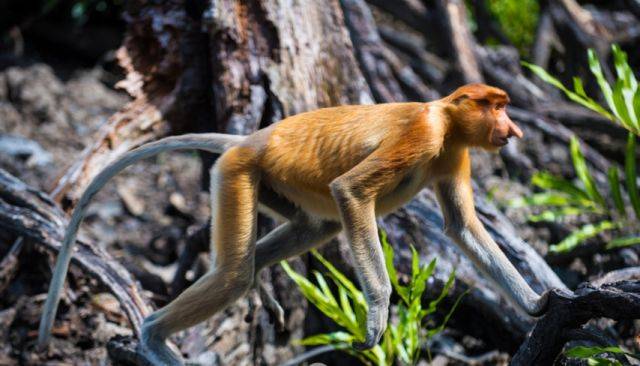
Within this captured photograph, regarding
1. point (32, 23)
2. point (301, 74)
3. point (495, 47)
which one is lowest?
point (495, 47)

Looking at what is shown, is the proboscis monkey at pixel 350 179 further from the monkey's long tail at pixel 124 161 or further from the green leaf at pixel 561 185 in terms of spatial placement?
the green leaf at pixel 561 185

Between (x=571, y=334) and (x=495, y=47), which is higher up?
(x=571, y=334)

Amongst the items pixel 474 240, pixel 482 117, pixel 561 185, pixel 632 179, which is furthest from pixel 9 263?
pixel 632 179

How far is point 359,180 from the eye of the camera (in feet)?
9.43

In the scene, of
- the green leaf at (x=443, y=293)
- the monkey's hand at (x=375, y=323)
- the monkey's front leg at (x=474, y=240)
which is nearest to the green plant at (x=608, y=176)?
the monkey's front leg at (x=474, y=240)

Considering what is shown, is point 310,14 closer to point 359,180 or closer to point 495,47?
point 359,180

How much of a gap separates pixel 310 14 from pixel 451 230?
1708 mm

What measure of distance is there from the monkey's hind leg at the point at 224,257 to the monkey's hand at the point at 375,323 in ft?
1.99

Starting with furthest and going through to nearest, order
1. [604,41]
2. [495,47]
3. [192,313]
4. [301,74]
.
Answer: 1. [495,47]
2. [604,41]
3. [301,74]
4. [192,313]

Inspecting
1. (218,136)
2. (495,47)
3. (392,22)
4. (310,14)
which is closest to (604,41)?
(495,47)

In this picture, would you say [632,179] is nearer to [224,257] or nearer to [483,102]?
[483,102]

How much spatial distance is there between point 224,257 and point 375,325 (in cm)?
71

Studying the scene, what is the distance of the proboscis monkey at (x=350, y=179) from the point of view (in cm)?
289

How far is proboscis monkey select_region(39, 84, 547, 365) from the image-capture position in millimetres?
2891
